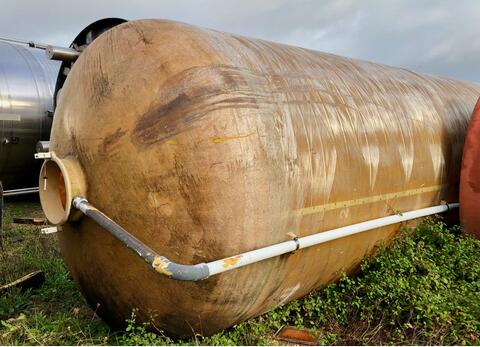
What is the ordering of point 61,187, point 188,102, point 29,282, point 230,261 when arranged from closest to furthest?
point 230,261, point 188,102, point 61,187, point 29,282

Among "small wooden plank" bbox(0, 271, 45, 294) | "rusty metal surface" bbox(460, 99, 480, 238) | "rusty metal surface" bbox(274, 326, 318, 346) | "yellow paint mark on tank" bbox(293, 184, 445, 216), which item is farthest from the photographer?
"rusty metal surface" bbox(460, 99, 480, 238)

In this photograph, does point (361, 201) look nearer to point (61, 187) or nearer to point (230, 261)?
point (230, 261)

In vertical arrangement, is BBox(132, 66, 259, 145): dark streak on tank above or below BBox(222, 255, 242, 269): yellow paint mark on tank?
above

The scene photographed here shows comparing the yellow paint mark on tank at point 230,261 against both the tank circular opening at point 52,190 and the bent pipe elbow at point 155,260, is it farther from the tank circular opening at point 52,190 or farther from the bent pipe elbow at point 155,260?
the tank circular opening at point 52,190

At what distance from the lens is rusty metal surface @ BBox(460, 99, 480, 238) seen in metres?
4.02

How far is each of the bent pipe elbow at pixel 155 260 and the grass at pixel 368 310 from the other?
2.16ft

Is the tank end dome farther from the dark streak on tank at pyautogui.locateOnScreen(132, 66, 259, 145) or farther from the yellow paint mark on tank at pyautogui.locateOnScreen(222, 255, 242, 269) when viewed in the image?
the yellow paint mark on tank at pyautogui.locateOnScreen(222, 255, 242, 269)

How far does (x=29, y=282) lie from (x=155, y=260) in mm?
2312

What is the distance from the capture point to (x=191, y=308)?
2.55 meters

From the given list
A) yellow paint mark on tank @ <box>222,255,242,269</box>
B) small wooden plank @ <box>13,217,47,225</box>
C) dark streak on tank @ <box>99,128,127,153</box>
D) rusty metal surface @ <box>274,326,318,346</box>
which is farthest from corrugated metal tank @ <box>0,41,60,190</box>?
yellow paint mark on tank @ <box>222,255,242,269</box>

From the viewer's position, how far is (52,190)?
288 cm

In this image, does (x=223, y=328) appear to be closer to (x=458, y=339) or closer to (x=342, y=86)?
(x=458, y=339)

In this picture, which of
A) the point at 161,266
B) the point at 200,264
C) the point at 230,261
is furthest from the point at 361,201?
the point at 161,266

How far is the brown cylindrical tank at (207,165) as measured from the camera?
2.43m
